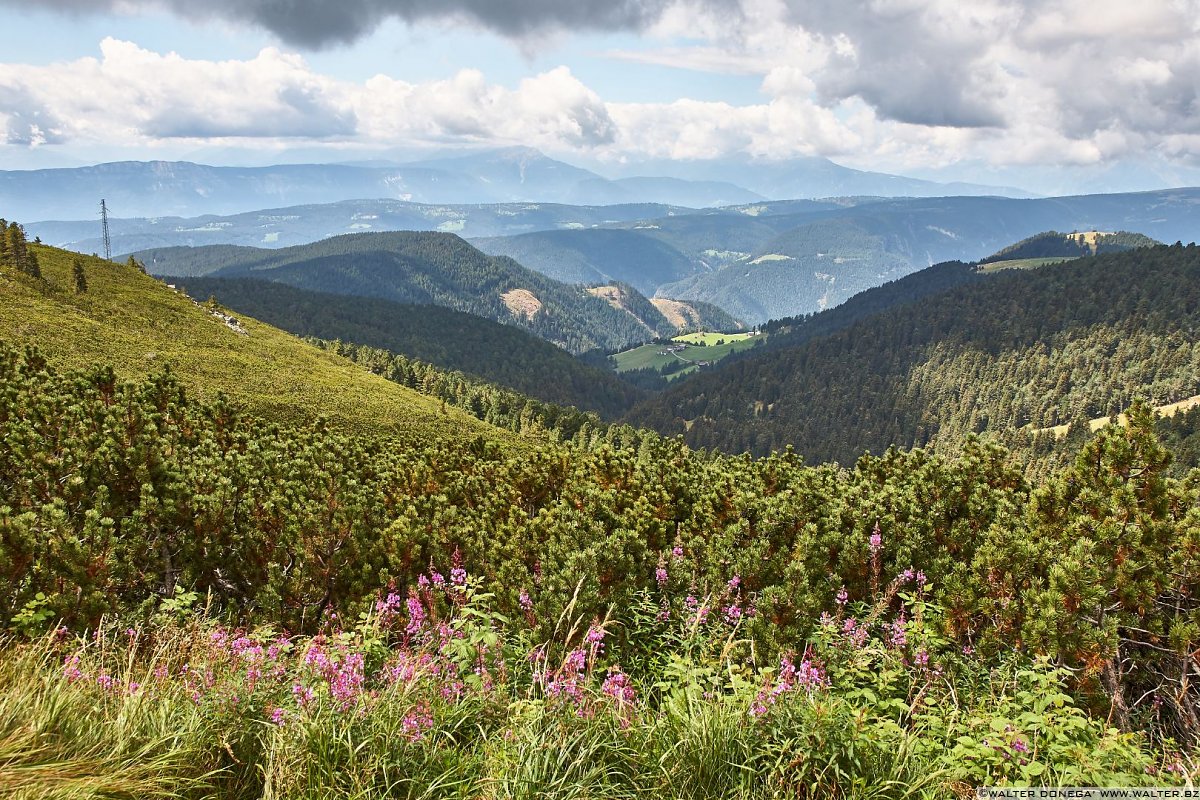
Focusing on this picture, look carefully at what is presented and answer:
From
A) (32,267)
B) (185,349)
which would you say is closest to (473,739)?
(185,349)

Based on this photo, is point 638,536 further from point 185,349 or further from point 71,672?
point 185,349

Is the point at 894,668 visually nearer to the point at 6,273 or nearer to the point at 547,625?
the point at 547,625

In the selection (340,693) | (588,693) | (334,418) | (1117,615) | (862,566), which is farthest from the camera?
(334,418)

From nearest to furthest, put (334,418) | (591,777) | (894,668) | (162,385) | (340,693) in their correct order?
(591,777) < (340,693) < (894,668) < (162,385) < (334,418)

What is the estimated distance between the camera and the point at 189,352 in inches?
2825

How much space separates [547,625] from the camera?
9.24m

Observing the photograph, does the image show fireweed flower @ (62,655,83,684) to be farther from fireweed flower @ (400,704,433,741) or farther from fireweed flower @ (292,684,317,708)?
fireweed flower @ (400,704,433,741)

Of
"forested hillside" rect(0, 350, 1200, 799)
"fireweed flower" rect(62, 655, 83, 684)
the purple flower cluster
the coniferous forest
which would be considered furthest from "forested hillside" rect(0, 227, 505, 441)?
the purple flower cluster

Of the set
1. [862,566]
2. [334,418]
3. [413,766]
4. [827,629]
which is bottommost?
[334,418]

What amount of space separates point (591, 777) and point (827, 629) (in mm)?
4038

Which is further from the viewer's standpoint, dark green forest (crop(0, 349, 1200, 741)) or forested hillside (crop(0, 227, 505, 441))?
forested hillside (crop(0, 227, 505, 441))

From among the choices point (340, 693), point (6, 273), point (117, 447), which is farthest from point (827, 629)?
point (6, 273)

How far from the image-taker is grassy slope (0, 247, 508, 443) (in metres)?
57.2

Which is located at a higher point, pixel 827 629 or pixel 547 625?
pixel 827 629
